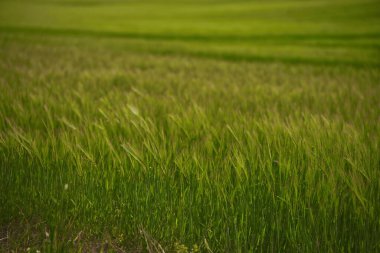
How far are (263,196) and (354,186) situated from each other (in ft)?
1.17

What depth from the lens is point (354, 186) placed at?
4.22ft

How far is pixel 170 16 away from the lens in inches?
1242

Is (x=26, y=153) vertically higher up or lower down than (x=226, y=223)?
higher up

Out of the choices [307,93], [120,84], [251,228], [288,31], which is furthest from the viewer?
[288,31]

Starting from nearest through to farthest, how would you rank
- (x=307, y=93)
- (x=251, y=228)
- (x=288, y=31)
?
(x=251, y=228) → (x=307, y=93) → (x=288, y=31)

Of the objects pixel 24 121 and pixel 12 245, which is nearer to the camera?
pixel 12 245

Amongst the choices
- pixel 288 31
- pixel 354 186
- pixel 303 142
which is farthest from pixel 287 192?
pixel 288 31

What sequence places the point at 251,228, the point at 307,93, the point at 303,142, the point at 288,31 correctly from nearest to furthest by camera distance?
the point at 251,228 < the point at 303,142 < the point at 307,93 < the point at 288,31

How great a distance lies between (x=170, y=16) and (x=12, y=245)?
32003 millimetres

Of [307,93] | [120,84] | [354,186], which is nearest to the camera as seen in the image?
[354,186]

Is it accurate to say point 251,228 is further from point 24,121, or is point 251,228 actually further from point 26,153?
point 24,121

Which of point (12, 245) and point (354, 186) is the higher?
point (354, 186)

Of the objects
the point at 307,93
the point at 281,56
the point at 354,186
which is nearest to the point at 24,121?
the point at 354,186

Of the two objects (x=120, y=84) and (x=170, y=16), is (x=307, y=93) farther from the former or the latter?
(x=170, y=16)
